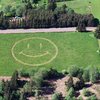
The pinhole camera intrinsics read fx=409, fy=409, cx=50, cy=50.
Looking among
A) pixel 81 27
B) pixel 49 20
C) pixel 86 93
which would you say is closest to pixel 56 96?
pixel 86 93

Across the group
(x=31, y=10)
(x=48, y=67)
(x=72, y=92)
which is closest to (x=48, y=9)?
(x=31, y=10)

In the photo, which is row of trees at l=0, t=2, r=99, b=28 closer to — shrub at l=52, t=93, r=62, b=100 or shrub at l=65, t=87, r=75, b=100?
shrub at l=65, t=87, r=75, b=100

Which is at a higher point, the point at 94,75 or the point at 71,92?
the point at 94,75

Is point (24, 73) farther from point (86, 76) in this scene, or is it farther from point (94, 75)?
point (94, 75)

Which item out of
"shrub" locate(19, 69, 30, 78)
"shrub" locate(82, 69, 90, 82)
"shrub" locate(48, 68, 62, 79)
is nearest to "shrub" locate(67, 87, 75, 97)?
"shrub" locate(82, 69, 90, 82)

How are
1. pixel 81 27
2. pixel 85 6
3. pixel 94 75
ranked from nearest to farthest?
pixel 94 75
pixel 81 27
pixel 85 6

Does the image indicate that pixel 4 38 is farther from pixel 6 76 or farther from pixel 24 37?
pixel 6 76
